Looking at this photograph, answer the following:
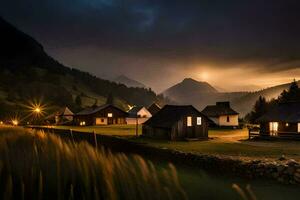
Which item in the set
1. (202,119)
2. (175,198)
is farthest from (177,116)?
(175,198)

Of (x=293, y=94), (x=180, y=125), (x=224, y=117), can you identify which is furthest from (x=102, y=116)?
(x=293, y=94)

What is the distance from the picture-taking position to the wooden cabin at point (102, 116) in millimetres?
99250

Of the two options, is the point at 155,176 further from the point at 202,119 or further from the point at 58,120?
the point at 58,120

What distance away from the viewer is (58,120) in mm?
116188

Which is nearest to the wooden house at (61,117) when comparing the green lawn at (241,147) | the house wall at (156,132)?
the house wall at (156,132)

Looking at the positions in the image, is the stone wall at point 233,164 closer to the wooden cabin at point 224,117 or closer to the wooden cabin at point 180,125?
the wooden cabin at point 180,125

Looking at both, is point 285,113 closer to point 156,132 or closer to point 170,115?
point 170,115

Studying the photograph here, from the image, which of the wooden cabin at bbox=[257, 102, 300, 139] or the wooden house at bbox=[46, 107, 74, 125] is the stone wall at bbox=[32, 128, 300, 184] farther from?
the wooden house at bbox=[46, 107, 74, 125]

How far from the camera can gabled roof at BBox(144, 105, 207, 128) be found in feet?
153

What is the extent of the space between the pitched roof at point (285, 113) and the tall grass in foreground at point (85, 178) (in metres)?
24.7

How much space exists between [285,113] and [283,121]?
2385mm

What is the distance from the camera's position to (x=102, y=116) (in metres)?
100

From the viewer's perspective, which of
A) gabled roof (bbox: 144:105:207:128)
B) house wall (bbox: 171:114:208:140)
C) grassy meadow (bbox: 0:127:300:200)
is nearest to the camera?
grassy meadow (bbox: 0:127:300:200)

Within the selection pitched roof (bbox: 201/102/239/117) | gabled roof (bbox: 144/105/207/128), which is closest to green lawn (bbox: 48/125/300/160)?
gabled roof (bbox: 144/105/207/128)
